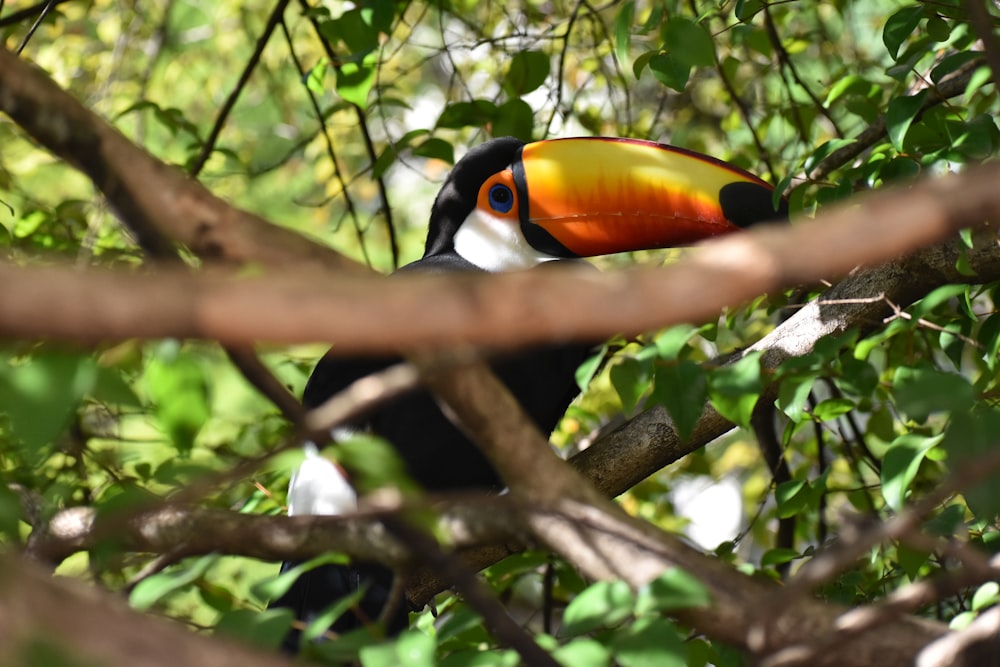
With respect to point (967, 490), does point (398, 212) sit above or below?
below

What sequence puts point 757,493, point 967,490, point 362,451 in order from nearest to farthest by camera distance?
point 362,451 → point 967,490 → point 757,493

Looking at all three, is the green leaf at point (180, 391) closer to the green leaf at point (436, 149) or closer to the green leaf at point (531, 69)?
the green leaf at point (436, 149)

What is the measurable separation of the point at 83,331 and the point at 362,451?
0.33 metres

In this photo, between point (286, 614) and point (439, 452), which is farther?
point (439, 452)

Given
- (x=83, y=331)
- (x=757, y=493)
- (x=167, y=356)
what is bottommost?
(x=757, y=493)

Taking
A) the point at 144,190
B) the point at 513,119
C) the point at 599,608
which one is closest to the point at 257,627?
the point at 599,608

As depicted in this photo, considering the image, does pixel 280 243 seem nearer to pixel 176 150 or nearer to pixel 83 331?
pixel 83 331

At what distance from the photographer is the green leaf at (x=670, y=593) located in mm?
1225

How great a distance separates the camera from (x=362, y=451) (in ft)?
3.82

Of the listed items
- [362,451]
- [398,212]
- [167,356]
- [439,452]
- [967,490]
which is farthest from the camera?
[398,212]

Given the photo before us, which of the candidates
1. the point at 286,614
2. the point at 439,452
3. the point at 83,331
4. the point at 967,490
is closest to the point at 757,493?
the point at 439,452

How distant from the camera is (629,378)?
1.61 meters

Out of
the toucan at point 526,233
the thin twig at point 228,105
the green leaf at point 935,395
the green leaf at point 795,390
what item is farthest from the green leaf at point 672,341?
the thin twig at point 228,105

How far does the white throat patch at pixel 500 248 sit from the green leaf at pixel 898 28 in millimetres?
1256
